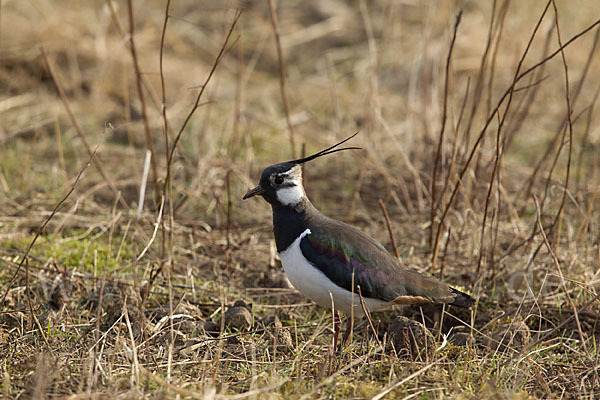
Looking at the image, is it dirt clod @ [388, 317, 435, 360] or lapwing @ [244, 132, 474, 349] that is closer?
dirt clod @ [388, 317, 435, 360]

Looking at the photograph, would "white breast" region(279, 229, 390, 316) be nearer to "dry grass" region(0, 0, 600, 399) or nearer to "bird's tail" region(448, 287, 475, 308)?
"dry grass" region(0, 0, 600, 399)

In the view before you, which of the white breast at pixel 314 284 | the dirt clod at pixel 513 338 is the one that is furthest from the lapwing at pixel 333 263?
the dirt clod at pixel 513 338

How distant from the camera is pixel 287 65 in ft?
28.7

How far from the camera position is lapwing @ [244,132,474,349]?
3.70m

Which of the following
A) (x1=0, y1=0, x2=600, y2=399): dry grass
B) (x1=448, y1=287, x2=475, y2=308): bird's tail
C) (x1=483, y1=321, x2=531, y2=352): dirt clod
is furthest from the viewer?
(x1=448, y1=287, x2=475, y2=308): bird's tail

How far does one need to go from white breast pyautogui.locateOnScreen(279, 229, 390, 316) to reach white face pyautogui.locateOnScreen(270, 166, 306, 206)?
26 centimetres

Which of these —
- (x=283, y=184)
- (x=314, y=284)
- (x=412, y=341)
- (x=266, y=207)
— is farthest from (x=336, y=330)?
(x=266, y=207)

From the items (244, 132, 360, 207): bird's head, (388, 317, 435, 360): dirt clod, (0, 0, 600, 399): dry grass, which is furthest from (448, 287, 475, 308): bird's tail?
(244, 132, 360, 207): bird's head

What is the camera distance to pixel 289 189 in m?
3.92

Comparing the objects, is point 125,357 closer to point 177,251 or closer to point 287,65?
point 177,251

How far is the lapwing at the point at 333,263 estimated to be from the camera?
3.70m

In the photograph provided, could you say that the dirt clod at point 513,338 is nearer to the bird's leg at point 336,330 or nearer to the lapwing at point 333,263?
the lapwing at point 333,263

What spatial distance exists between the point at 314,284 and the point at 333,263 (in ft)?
0.48

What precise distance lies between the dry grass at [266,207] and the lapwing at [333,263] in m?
0.26
